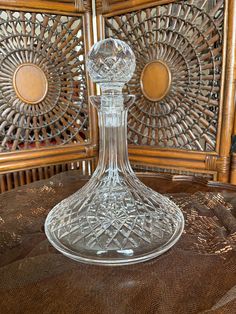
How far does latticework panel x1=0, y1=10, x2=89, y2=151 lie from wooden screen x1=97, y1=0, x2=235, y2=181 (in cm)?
19

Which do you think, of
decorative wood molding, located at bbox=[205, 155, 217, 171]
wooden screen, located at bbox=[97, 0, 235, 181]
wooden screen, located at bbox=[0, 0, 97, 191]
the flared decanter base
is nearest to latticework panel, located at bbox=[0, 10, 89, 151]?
wooden screen, located at bbox=[0, 0, 97, 191]

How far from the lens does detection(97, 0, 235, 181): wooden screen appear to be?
107 cm

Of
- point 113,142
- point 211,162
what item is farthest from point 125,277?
point 211,162

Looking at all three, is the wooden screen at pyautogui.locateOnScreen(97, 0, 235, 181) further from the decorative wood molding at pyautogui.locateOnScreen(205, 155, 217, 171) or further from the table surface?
the table surface

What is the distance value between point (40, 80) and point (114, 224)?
895 mm

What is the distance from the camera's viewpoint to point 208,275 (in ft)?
1.40

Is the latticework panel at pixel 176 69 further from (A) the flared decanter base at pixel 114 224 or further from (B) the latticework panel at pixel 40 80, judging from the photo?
(A) the flared decanter base at pixel 114 224

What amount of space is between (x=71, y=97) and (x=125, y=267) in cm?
100

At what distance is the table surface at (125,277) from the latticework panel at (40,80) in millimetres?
675

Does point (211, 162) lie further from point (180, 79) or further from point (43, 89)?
point (43, 89)

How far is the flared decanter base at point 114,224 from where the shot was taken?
0.46 metres

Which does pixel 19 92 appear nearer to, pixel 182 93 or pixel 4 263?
pixel 182 93

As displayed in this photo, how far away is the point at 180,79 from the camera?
1.16 meters

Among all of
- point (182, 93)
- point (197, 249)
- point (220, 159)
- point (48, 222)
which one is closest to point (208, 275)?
point (197, 249)
